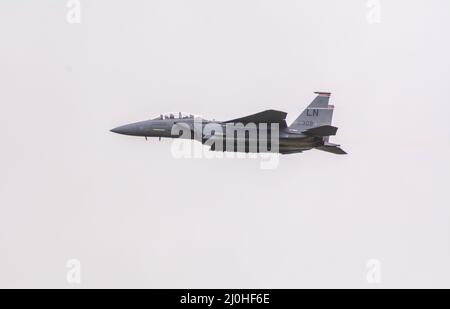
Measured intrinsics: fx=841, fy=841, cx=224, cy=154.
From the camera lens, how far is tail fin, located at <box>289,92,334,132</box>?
138ft

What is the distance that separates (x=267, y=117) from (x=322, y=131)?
2950 mm

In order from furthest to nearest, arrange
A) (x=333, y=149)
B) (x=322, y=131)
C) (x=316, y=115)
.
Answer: (x=316, y=115) → (x=333, y=149) → (x=322, y=131)

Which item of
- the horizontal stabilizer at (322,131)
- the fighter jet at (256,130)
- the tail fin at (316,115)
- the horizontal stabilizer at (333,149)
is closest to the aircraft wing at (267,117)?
the fighter jet at (256,130)

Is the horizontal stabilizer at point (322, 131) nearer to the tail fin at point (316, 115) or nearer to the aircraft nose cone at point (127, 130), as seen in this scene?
the tail fin at point (316, 115)

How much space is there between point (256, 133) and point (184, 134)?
391cm

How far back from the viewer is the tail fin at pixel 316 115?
42.0 m

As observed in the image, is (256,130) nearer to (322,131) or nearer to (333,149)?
(322,131)

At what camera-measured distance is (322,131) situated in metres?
38.2

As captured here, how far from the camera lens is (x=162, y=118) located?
42438 millimetres

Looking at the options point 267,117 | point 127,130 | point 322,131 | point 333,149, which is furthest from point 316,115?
point 127,130

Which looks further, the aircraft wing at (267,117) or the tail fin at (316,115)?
the tail fin at (316,115)
